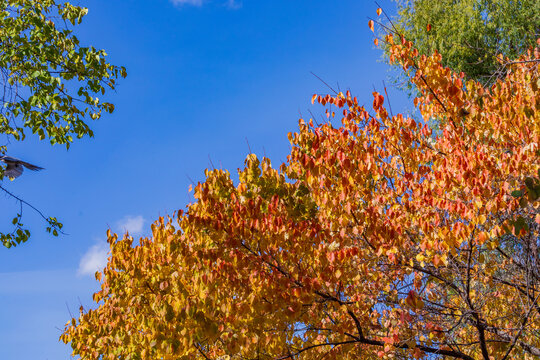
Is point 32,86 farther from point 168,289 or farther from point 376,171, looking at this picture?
point 376,171

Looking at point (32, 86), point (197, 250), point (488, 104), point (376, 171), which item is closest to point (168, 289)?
point (197, 250)

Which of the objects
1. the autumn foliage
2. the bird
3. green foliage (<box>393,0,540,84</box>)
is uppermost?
green foliage (<box>393,0,540,84</box>)

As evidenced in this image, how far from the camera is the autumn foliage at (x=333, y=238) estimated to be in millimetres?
5844

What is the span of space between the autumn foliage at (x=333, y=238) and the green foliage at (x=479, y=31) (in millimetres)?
11127

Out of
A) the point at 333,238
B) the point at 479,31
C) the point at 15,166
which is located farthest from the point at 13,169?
the point at 479,31

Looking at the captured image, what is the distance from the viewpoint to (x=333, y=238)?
21.1 feet

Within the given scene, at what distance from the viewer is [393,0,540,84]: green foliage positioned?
17.3 meters

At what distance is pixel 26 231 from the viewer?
928cm

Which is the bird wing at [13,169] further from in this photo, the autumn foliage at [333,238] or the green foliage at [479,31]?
the green foliage at [479,31]

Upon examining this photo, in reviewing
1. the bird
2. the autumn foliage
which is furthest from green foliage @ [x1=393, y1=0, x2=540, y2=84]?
the bird

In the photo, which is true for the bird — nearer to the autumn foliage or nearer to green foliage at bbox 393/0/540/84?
the autumn foliage

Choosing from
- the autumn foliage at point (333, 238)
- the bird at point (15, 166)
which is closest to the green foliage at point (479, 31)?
the autumn foliage at point (333, 238)

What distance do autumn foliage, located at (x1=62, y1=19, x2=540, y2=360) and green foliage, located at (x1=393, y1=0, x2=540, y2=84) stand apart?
11.1 metres

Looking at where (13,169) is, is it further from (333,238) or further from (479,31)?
(479,31)
